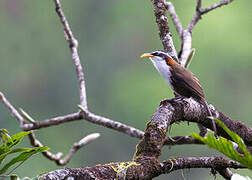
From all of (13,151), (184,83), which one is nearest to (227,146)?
(13,151)

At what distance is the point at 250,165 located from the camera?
6.13 feet

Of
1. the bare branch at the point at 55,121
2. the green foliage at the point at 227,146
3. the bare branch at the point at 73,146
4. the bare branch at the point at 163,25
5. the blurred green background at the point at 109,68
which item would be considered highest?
the bare branch at the point at 163,25

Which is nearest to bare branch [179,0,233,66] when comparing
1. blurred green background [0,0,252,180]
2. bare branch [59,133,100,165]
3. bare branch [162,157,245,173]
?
bare branch [59,133,100,165]

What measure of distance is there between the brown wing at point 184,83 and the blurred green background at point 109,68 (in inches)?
551

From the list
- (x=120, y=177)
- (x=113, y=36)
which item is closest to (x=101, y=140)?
(x=113, y=36)

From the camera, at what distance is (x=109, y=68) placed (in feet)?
83.1

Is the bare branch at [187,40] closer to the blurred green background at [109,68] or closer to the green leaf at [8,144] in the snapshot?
the green leaf at [8,144]

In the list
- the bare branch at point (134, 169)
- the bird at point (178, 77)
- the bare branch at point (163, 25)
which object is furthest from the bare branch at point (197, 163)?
the bird at point (178, 77)

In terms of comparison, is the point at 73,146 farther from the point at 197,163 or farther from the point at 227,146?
the point at 227,146

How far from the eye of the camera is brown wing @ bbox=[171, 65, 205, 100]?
3678 mm

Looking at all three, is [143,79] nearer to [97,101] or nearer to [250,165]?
[97,101]

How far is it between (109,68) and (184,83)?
2166cm

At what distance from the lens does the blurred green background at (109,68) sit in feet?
68.8

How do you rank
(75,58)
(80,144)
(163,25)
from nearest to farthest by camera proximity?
(163,25) < (80,144) < (75,58)
